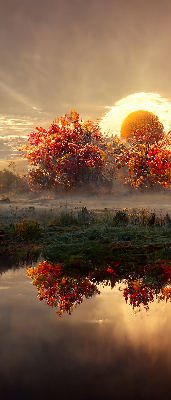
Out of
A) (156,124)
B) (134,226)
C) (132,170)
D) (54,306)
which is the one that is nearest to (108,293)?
(54,306)

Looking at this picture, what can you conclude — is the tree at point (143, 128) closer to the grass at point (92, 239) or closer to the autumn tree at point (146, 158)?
the autumn tree at point (146, 158)

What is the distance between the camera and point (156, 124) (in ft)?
117

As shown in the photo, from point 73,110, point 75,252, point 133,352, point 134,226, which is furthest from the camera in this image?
point 73,110

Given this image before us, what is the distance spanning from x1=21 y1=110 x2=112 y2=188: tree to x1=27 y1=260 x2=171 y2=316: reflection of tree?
1429cm

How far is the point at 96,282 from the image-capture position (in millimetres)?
8922

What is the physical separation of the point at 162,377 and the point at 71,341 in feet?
4.70

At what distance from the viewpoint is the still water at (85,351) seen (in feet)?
13.9

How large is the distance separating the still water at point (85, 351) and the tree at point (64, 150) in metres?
17.9

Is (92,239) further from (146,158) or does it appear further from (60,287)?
(146,158)

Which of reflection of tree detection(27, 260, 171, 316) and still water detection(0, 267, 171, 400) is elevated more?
still water detection(0, 267, 171, 400)

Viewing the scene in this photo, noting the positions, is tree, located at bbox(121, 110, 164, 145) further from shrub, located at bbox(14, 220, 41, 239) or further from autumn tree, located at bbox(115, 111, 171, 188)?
shrub, located at bbox(14, 220, 41, 239)

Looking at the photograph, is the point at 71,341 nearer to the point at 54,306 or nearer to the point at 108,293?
the point at 54,306

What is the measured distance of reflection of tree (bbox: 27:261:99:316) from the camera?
723 cm

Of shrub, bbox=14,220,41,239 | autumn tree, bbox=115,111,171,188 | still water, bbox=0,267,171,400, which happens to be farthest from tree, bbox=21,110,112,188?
still water, bbox=0,267,171,400
